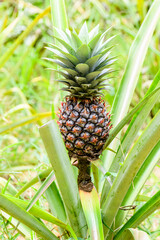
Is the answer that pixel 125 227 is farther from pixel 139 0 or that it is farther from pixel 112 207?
pixel 139 0

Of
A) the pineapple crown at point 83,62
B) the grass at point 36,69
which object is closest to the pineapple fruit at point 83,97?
the pineapple crown at point 83,62

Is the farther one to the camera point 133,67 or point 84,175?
point 133,67

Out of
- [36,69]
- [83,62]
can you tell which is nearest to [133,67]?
[83,62]

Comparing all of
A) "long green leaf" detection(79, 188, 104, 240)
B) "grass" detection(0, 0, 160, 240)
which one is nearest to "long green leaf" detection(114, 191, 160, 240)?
"long green leaf" detection(79, 188, 104, 240)

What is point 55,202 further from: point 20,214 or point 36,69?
point 36,69

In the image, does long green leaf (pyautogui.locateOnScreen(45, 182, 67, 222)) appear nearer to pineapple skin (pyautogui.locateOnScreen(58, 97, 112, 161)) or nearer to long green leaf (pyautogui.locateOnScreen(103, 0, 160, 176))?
pineapple skin (pyautogui.locateOnScreen(58, 97, 112, 161))
